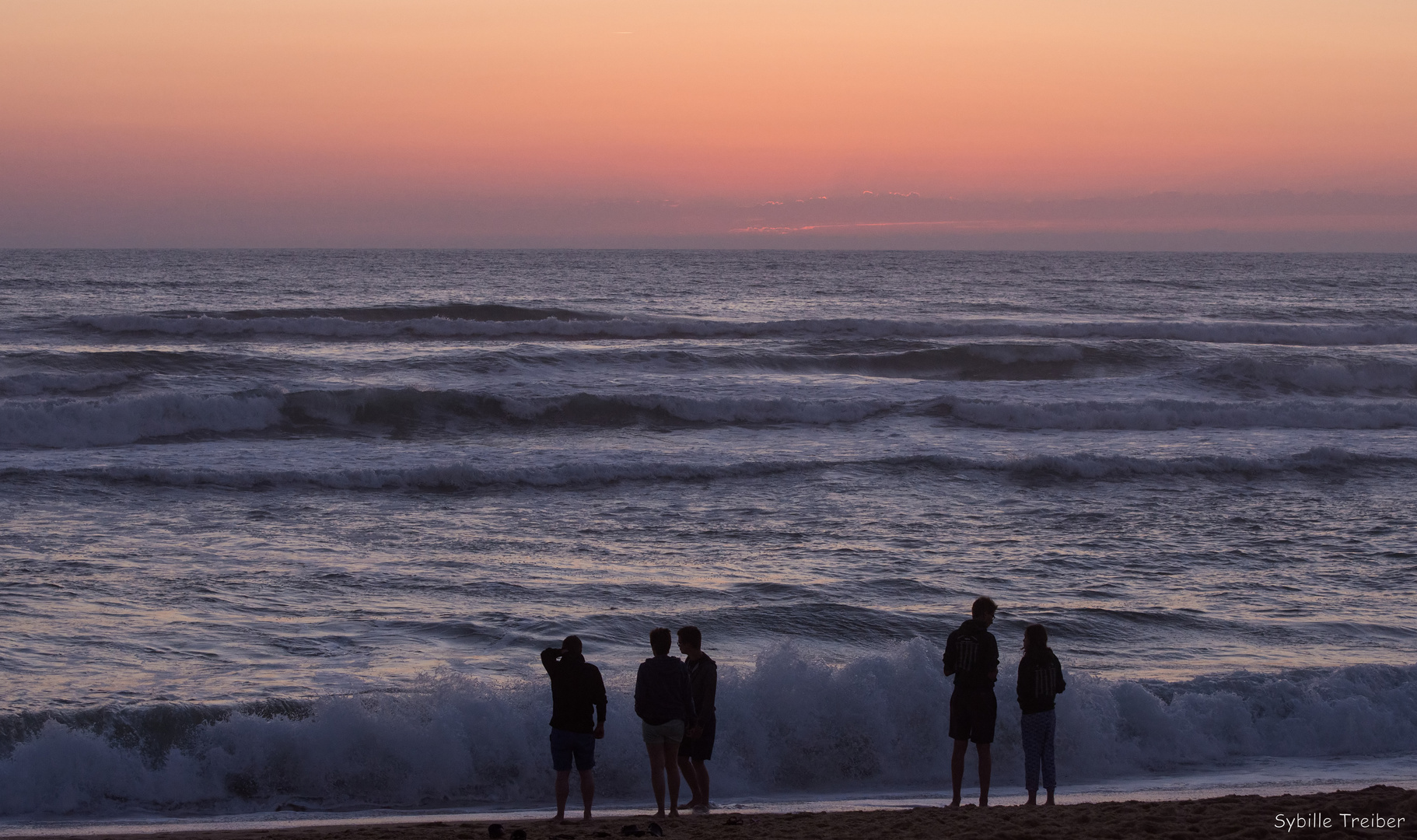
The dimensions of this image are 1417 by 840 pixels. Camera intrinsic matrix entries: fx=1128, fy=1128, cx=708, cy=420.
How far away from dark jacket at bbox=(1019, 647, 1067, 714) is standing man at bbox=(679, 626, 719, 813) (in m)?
2.19

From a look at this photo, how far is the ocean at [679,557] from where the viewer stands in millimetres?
8828

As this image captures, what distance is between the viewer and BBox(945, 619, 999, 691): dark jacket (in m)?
7.73

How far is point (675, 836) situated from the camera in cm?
675

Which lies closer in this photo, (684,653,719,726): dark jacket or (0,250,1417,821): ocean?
(684,653,719,726): dark jacket

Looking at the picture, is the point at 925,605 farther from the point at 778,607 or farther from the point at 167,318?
the point at 167,318

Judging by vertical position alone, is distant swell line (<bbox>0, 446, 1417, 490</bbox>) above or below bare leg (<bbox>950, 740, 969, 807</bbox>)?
above

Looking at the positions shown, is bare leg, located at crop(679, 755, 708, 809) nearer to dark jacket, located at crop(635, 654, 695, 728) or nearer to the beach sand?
the beach sand

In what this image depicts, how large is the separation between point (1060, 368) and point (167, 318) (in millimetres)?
28879

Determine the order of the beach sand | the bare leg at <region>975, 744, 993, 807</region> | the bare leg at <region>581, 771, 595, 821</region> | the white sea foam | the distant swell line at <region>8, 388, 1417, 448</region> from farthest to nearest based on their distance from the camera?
the distant swell line at <region>8, 388, 1417, 448</region> → the white sea foam → the bare leg at <region>975, 744, 993, 807</region> → the bare leg at <region>581, 771, 595, 821</region> → the beach sand

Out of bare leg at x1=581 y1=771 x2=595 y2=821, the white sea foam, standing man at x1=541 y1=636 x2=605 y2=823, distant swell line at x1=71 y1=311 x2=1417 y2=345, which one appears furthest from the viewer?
distant swell line at x1=71 y1=311 x2=1417 y2=345

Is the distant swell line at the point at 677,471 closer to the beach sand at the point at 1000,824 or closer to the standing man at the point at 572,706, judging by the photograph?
the standing man at the point at 572,706

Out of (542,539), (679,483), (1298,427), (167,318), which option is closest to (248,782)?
(542,539)

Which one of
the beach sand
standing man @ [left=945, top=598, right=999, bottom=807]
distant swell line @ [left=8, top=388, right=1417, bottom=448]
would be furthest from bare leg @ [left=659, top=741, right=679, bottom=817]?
distant swell line @ [left=8, top=388, right=1417, bottom=448]

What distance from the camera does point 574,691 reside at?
7.48 metres
